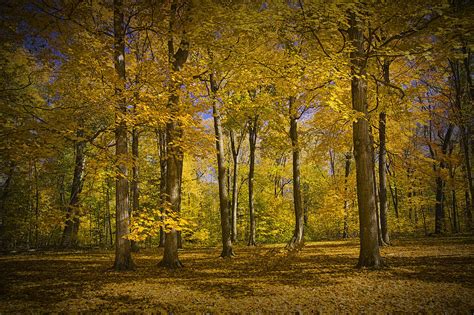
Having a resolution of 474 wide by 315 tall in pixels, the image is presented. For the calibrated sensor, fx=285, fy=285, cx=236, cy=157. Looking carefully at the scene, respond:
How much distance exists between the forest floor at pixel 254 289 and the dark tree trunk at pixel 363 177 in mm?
558

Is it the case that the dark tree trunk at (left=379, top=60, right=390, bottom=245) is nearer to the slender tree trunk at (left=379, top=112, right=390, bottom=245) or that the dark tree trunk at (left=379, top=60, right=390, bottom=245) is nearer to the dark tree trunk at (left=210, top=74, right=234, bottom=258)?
the slender tree trunk at (left=379, top=112, right=390, bottom=245)

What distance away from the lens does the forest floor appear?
16.8ft

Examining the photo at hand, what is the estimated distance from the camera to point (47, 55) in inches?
297

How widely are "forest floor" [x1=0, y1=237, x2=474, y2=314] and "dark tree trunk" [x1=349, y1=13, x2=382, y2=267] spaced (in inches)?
22.0

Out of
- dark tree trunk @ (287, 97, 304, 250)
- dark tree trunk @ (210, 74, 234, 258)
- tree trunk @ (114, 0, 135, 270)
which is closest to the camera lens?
tree trunk @ (114, 0, 135, 270)

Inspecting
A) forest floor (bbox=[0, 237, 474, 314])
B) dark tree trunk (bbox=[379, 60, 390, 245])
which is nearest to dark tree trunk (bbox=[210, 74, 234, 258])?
forest floor (bbox=[0, 237, 474, 314])

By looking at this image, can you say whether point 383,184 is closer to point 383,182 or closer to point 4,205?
point 383,182

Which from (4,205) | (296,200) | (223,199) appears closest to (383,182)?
(296,200)

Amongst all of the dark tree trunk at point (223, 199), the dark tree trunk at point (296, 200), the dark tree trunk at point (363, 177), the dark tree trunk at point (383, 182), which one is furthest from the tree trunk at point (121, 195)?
the dark tree trunk at point (383, 182)

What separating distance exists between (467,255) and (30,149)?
1340 centimetres

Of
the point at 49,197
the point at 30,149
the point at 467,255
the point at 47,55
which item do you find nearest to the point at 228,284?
the point at 30,149

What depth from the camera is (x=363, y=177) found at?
8.53 m

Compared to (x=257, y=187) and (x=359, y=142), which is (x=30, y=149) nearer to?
(x=359, y=142)

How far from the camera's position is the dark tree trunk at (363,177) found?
8320 mm
